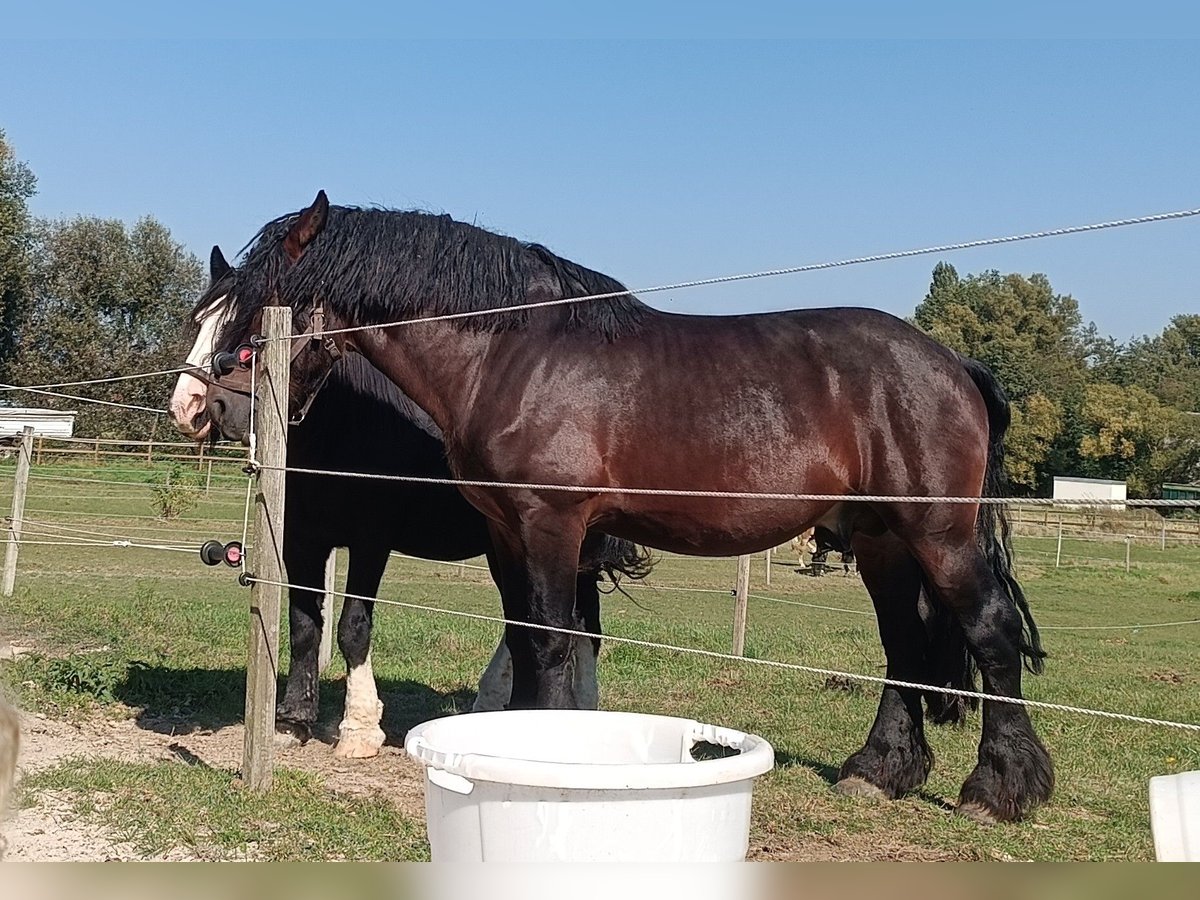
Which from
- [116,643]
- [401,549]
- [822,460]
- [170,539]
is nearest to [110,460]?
[170,539]

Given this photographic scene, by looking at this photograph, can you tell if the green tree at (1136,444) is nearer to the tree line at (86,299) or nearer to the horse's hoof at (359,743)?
the tree line at (86,299)

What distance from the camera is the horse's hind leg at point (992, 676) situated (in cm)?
430

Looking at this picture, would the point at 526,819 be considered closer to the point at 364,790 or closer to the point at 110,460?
the point at 364,790

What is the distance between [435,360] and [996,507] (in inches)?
98.5

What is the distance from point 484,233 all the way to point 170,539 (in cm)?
1322

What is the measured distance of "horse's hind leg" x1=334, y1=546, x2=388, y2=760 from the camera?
5.18m

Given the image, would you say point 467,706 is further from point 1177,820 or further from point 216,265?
point 1177,820

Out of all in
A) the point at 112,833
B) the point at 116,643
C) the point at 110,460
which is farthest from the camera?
the point at 110,460

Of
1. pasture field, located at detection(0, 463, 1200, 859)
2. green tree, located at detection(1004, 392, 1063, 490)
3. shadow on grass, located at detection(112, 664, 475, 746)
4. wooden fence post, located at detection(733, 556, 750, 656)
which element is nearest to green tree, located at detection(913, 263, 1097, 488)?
green tree, located at detection(1004, 392, 1063, 490)

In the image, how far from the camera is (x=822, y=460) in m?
4.37

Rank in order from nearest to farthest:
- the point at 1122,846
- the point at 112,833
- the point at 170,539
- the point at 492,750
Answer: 1. the point at 492,750
2. the point at 112,833
3. the point at 1122,846
4. the point at 170,539

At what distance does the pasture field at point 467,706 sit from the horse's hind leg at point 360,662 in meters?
0.13

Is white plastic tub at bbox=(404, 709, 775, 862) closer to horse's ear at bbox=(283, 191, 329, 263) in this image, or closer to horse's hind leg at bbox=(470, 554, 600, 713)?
horse's ear at bbox=(283, 191, 329, 263)

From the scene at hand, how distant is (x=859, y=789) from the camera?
4695 millimetres
